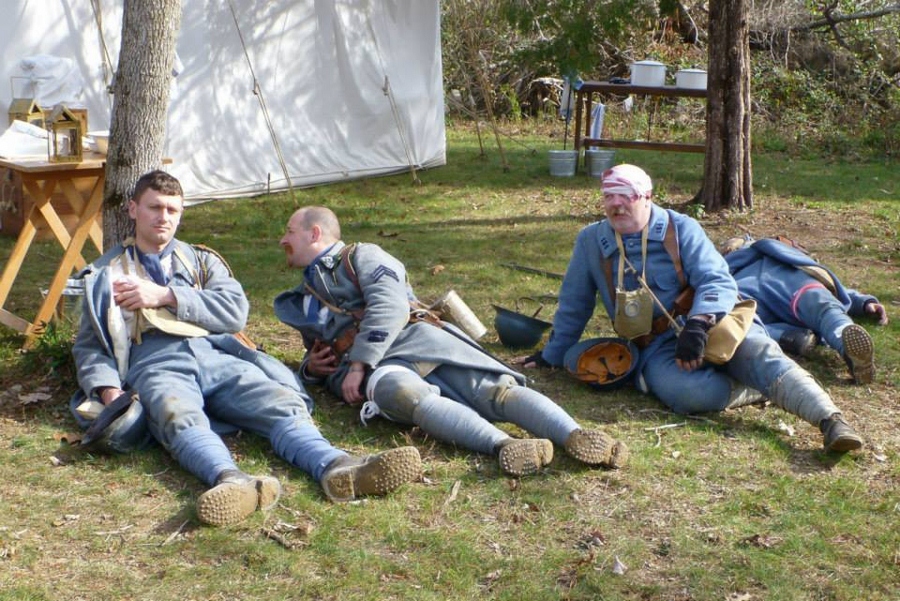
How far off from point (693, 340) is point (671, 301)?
0.41 meters

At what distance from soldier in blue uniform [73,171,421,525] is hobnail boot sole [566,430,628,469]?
0.62 m

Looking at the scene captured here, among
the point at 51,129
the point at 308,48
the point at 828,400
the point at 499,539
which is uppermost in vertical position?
the point at 308,48

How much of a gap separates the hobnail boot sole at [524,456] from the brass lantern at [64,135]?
2965 millimetres

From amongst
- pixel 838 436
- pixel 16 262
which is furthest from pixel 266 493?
pixel 16 262

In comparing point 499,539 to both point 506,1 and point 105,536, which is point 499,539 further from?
point 506,1

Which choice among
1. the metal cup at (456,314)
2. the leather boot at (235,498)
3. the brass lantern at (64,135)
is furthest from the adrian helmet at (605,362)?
the brass lantern at (64,135)

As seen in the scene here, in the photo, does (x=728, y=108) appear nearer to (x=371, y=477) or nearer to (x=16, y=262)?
(x=16, y=262)

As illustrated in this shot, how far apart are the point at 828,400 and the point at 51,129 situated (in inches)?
160

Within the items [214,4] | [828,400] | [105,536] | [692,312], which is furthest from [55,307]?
[214,4]

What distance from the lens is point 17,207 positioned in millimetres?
8828

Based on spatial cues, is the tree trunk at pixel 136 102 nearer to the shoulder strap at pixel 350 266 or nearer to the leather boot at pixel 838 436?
the shoulder strap at pixel 350 266

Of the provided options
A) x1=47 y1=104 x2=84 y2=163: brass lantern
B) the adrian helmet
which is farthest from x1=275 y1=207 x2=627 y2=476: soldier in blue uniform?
x1=47 y1=104 x2=84 y2=163: brass lantern

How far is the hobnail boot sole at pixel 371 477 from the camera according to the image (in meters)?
4.07

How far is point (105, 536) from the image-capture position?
3832 mm
